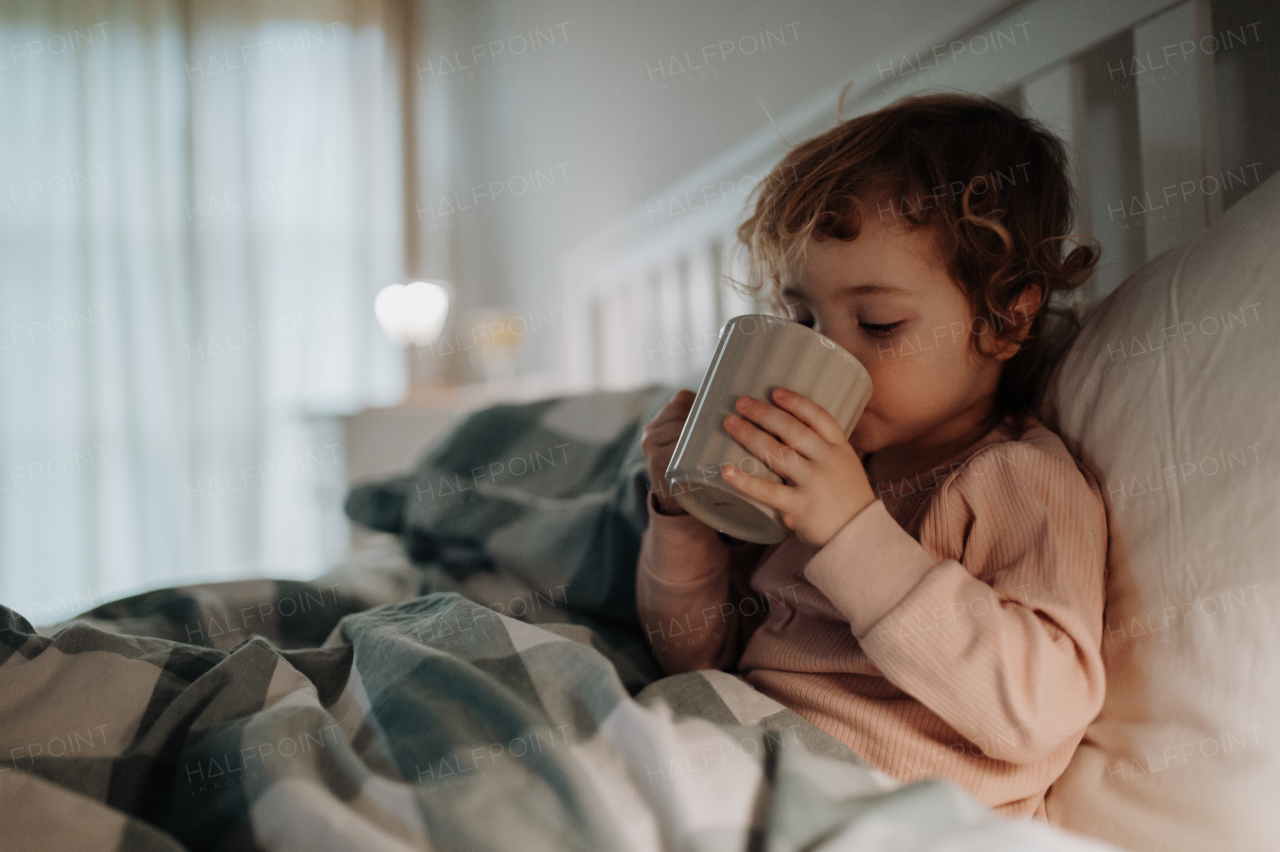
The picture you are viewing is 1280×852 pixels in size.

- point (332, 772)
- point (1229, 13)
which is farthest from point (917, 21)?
point (332, 772)

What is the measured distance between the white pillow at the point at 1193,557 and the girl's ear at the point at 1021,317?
3.5 inches

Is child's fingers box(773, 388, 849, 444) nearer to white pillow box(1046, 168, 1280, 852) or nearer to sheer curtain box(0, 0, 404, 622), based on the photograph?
white pillow box(1046, 168, 1280, 852)

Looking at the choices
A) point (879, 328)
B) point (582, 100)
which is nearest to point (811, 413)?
point (879, 328)

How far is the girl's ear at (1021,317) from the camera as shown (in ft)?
2.16

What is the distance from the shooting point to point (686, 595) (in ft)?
2.49

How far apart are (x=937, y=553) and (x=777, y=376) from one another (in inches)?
6.7

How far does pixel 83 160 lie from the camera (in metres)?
2.78

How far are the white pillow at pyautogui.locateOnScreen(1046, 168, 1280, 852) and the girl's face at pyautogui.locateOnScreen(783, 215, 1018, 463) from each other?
0.35 ft

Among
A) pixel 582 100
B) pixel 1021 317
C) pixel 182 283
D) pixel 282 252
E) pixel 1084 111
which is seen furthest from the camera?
pixel 282 252

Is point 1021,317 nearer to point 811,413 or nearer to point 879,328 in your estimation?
point 879,328

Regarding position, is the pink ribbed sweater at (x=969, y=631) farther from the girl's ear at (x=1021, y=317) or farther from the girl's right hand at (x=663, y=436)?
the girl's right hand at (x=663, y=436)

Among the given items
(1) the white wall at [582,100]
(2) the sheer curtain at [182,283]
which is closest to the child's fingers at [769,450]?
(1) the white wall at [582,100]

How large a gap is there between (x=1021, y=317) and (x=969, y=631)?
0.29m

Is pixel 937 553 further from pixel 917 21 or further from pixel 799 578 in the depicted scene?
pixel 917 21
